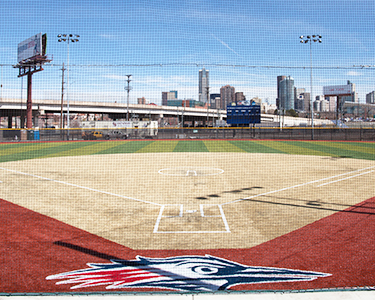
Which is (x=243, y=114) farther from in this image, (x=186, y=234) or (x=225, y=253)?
(x=225, y=253)

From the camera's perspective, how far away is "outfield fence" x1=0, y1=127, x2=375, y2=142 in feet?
121

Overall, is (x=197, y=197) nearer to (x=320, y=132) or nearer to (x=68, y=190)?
(x=68, y=190)

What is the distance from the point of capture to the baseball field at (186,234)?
4492 millimetres

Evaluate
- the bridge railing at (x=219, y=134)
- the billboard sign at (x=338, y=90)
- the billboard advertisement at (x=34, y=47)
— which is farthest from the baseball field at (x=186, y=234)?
the billboard sign at (x=338, y=90)

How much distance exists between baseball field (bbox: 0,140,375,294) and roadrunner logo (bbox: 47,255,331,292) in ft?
0.05

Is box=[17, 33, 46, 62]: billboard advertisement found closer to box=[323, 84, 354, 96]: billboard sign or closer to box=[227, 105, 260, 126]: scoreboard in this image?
box=[227, 105, 260, 126]: scoreboard

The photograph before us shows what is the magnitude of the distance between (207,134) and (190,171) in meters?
30.2

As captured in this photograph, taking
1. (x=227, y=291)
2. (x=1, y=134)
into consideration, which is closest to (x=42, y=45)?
(x=1, y=134)

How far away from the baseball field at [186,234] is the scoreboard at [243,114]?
61.3 feet

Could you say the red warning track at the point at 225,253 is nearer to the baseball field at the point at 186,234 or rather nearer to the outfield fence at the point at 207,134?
the baseball field at the point at 186,234

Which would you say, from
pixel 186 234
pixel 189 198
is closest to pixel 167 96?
pixel 189 198

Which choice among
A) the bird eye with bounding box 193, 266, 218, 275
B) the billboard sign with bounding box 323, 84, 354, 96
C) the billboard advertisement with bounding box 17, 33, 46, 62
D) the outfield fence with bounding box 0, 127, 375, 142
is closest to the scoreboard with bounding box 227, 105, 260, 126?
the outfield fence with bounding box 0, 127, 375, 142

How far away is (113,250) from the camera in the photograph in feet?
18.5

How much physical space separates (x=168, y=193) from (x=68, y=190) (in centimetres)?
364
